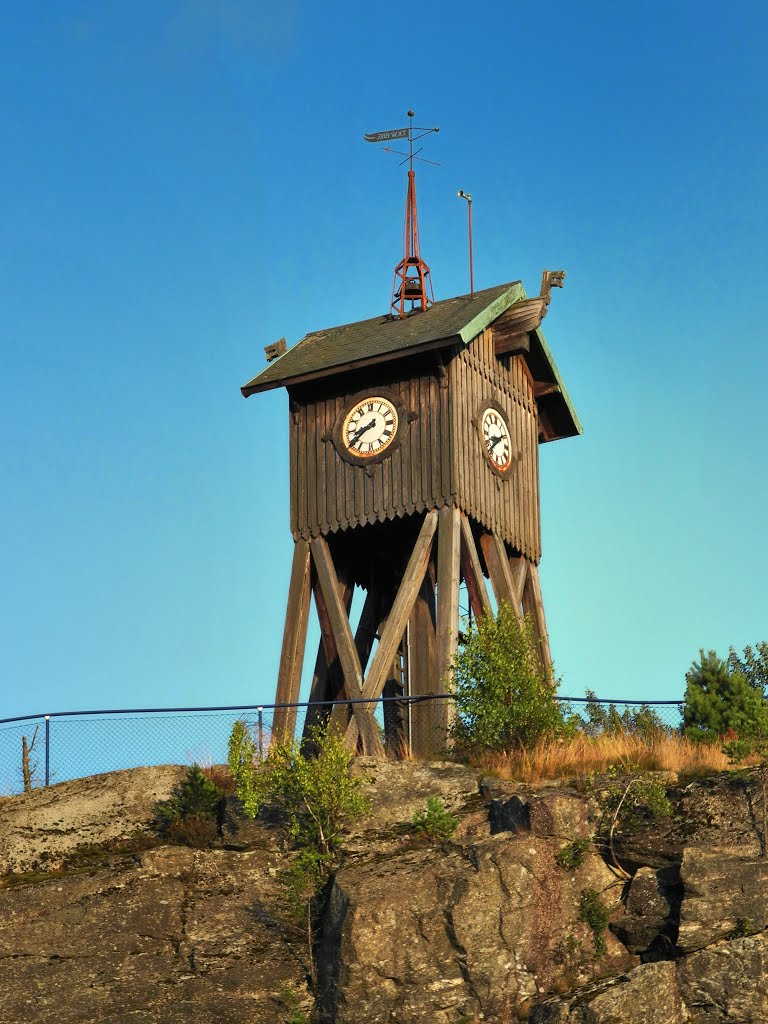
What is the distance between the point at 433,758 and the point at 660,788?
4671 mm

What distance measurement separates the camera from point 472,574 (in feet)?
107

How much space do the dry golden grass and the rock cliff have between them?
693 millimetres

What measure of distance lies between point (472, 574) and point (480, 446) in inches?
99.0

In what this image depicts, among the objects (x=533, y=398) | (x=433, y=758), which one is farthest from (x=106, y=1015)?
(x=533, y=398)

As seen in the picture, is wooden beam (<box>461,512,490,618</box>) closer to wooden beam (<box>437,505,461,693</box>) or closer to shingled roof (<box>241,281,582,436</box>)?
wooden beam (<box>437,505,461,693</box>)

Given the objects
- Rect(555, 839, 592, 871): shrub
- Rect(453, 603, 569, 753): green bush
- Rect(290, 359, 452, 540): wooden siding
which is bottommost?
Rect(555, 839, 592, 871): shrub

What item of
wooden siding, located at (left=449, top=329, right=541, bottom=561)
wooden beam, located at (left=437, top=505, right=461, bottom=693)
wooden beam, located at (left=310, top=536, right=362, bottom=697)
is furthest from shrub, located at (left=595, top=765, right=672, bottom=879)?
wooden siding, located at (left=449, top=329, right=541, bottom=561)

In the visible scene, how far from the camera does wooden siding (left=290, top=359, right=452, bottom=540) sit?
3259 cm

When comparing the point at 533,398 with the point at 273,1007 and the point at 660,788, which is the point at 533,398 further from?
the point at 273,1007

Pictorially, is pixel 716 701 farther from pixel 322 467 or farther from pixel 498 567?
pixel 322 467

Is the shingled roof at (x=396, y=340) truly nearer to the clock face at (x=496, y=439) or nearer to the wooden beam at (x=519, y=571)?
the clock face at (x=496, y=439)

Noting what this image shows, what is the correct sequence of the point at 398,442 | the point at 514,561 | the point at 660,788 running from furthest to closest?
the point at 514,561 < the point at 398,442 < the point at 660,788

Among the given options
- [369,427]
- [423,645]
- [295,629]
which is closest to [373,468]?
[369,427]

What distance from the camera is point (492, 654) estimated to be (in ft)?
97.0
